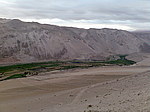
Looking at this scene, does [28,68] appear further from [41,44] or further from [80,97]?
[80,97]

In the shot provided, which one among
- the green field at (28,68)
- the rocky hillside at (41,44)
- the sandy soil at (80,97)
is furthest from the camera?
the rocky hillside at (41,44)

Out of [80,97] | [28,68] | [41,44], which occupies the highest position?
[41,44]

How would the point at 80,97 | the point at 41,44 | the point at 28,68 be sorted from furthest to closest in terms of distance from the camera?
the point at 41,44
the point at 28,68
the point at 80,97

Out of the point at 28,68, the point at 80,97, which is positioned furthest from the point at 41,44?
the point at 80,97

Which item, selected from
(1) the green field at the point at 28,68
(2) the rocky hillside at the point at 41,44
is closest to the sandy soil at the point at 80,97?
(1) the green field at the point at 28,68

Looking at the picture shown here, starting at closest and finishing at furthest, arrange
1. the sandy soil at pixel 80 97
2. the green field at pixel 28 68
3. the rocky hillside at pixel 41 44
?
the sandy soil at pixel 80 97 < the green field at pixel 28 68 < the rocky hillside at pixel 41 44

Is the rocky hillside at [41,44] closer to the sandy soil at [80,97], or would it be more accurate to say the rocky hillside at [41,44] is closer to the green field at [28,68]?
the green field at [28,68]

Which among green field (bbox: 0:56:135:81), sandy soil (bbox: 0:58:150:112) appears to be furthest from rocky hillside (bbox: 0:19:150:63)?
sandy soil (bbox: 0:58:150:112)

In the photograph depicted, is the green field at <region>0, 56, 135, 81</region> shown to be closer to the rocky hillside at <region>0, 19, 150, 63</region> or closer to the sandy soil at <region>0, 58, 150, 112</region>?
the rocky hillside at <region>0, 19, 150, 63</region>

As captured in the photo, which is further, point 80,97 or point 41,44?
point 41,44

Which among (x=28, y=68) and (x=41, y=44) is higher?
(x=41, y=44)

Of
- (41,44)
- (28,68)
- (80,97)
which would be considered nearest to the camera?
(80,97)

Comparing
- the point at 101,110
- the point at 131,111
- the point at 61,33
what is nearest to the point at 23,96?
the point at 101,110
